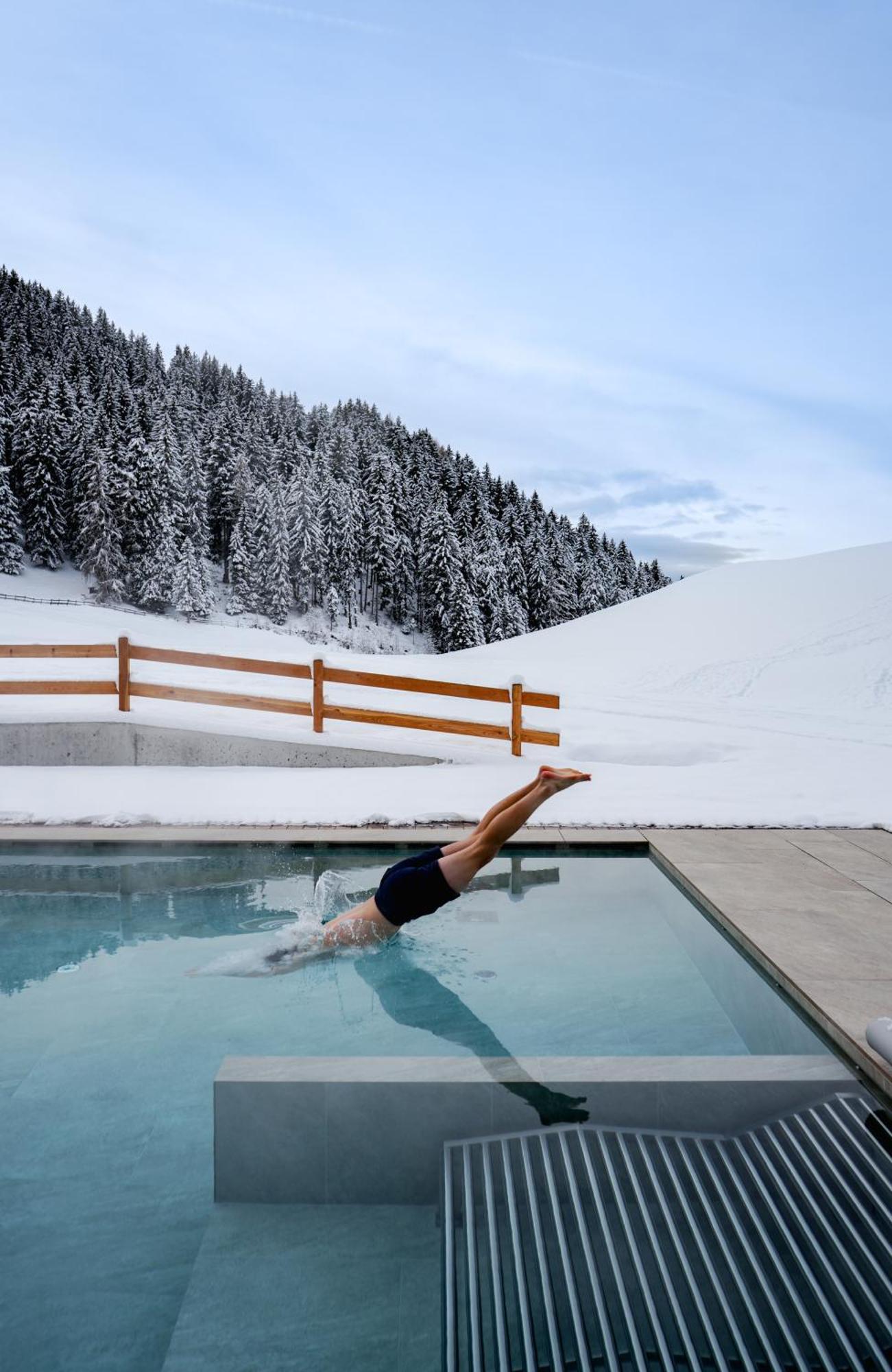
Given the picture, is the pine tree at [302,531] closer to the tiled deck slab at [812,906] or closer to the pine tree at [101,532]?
the pine tree at [101,532]

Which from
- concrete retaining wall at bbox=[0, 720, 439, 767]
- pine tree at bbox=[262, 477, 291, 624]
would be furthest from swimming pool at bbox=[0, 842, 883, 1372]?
pine tree at bbox=[262, 477, 291, 624]

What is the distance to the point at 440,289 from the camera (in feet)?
89.5

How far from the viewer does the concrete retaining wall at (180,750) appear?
853cm

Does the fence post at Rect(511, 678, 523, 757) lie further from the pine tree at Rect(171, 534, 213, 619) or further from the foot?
the pine tree at Rect(171, 534, 213, 619)

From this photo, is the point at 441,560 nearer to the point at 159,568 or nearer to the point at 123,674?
the point at 159,568

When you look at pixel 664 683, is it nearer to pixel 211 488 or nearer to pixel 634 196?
pixel 634 196

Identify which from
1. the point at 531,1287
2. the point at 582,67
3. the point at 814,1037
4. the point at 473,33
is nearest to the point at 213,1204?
the point at 531,1287

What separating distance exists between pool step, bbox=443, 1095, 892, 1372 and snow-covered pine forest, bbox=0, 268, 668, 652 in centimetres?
4438

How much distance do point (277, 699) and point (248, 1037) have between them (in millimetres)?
5831

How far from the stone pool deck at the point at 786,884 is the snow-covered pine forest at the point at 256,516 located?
40.4 m

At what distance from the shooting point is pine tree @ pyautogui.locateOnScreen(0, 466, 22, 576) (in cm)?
4238

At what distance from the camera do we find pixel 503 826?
371 cm

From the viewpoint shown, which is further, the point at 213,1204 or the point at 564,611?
the point at 564,611

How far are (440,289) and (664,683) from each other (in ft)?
51.8
